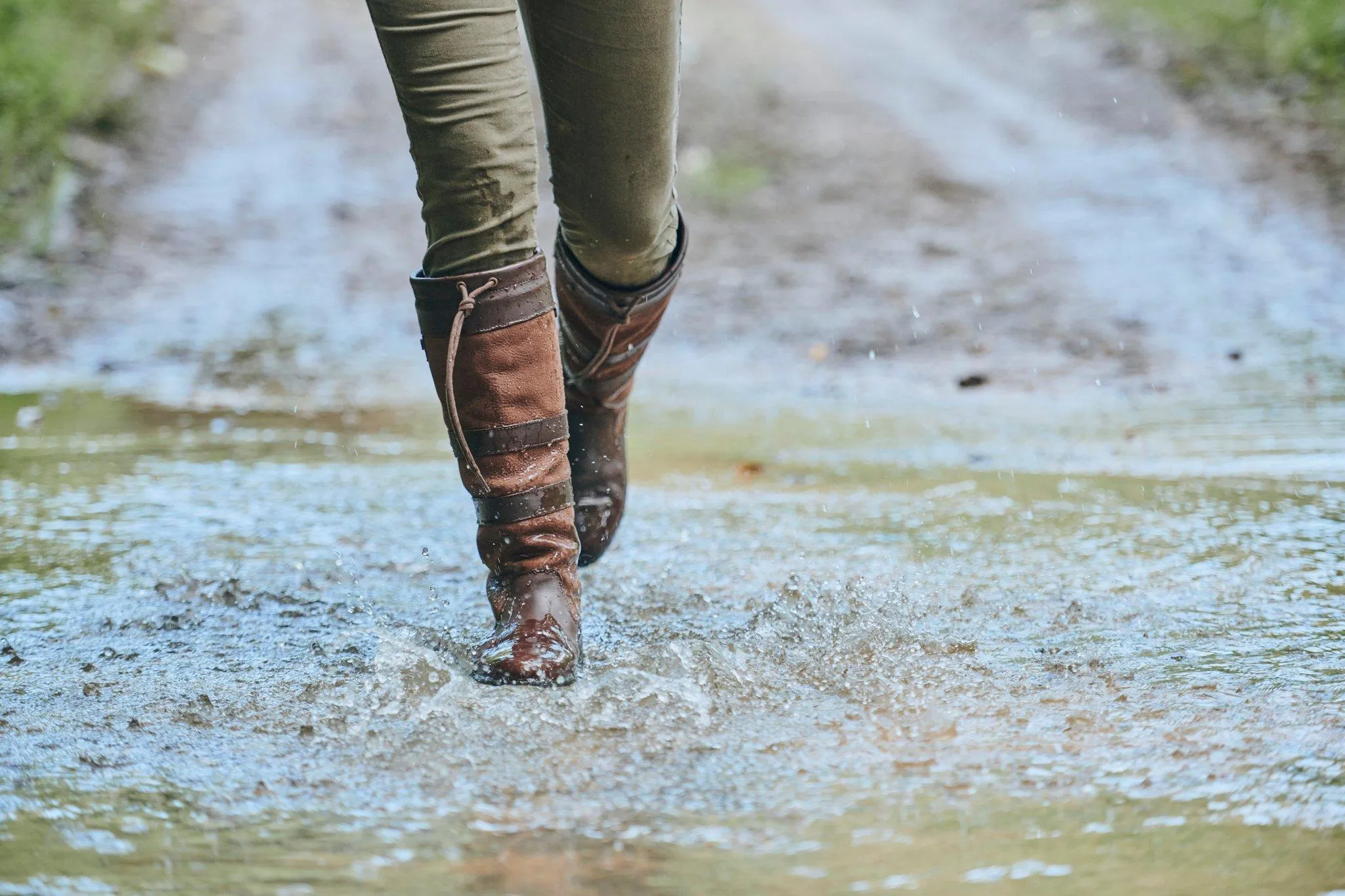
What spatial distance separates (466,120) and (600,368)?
1.99 feet

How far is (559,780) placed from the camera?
1.21 metres

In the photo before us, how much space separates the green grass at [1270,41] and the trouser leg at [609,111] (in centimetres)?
620

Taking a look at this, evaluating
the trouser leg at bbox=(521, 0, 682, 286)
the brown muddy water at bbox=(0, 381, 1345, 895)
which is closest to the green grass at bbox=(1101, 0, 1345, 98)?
the brown muddy water at bbox=(0, 381, 1345, 895)

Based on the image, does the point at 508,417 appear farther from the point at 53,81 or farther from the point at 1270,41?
the point at 1270,41

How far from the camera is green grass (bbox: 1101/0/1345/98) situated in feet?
23.2

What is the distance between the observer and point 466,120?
1.56 m

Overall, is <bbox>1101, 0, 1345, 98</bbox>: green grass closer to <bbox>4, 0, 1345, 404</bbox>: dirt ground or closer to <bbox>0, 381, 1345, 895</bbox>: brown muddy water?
<bbox>4, 0, 1345, 404</bbox>: dirt ground

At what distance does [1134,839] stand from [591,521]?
1177mm

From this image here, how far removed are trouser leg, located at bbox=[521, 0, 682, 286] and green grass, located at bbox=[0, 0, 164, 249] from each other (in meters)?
4.69

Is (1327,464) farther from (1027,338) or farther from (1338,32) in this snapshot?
(1338,32)

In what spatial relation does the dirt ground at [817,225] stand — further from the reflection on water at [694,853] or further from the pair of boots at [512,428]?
the reflection on water at [694,853]

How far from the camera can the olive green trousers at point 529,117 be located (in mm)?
1548

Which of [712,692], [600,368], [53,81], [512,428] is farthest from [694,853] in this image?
[53,81]

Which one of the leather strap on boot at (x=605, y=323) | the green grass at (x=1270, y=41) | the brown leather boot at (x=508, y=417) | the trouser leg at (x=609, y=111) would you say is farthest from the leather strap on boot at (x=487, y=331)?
the green grass at (x=1270, y=41)
